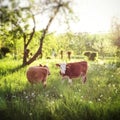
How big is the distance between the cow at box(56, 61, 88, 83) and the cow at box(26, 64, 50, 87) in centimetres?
12

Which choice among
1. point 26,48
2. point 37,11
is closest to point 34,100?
point 26,48

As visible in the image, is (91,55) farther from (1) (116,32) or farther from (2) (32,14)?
(2) (32,14)

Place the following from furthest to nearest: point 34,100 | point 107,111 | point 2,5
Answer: point 2,5 < point 34,100 < point 107,111

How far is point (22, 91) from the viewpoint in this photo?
326 centimetres

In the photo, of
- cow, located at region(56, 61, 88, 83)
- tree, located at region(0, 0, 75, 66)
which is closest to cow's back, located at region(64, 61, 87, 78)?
cow, located at region(56, 61, 88, 83)

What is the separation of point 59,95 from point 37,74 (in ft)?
0.87

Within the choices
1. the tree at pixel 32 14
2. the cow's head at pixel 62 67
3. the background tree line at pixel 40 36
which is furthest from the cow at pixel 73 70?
the tree at pixel 32 14

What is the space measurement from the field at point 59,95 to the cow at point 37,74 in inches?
1.3

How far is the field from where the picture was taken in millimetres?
2955

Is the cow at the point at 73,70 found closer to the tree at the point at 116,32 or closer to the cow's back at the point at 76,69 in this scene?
the cow's back at the point at 76,69

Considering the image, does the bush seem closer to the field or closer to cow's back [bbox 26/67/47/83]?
the field

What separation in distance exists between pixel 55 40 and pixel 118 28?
0.51 meters

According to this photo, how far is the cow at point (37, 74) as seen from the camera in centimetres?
327

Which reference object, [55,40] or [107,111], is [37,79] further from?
[107,111]
